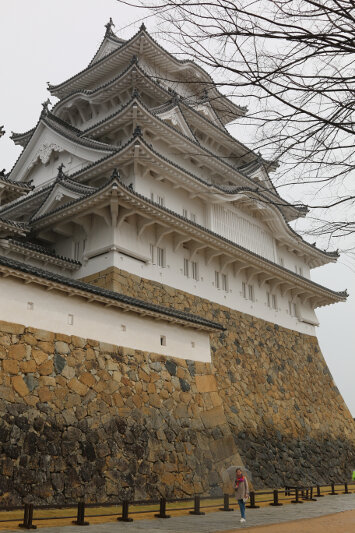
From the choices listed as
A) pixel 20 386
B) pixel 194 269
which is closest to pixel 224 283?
pixel 194 269

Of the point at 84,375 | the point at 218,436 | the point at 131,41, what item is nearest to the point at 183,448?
the point at 218,436

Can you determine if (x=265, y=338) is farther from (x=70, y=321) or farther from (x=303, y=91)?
(x=303, y=91)

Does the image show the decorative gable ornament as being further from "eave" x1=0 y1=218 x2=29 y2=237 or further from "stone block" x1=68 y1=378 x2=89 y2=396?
"stone block" x1=68 y1=378 x2=89 y2=396

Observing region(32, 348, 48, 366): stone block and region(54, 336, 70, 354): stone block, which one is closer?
region(32, 348, 48, 366): stone block

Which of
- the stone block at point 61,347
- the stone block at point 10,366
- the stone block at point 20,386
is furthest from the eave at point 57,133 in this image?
the stone block at point 20,386

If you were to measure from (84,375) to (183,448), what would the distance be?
11.0 feet

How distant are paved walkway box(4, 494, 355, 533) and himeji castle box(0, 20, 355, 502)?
1519 millimetres

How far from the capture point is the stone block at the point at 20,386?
30.5ft

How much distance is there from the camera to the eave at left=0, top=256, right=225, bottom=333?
994cm

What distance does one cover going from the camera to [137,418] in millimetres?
11367

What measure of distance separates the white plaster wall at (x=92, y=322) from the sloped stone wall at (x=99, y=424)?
0.21 metres

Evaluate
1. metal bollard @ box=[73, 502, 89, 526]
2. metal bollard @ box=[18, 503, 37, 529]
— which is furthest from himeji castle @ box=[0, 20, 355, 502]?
metal bollard @ box=[18, 503, 37, 529]

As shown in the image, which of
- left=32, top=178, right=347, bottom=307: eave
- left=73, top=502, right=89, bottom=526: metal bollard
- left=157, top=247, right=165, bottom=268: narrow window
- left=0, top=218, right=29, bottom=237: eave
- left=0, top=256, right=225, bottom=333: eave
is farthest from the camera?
left=157, top=247, right=165, bottom=268: narrow window

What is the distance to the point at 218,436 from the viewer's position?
13359 mm
